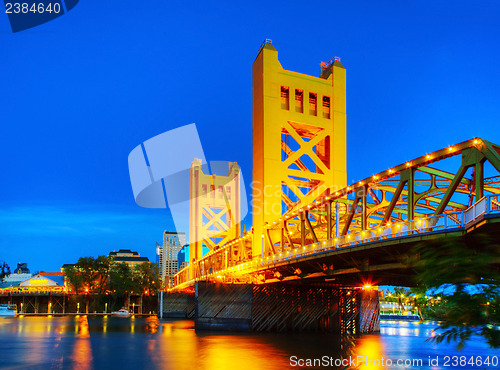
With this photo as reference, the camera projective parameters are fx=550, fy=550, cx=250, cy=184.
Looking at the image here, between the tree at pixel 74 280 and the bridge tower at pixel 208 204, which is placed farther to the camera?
the tree at pixel 74 280

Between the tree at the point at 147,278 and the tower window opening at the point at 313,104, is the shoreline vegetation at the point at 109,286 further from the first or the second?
the tower window opening at the point at 313,104

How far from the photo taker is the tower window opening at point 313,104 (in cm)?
5709

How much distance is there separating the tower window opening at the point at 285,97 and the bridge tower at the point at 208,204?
45.2 m

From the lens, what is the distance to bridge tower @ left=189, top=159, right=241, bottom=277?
103 metres

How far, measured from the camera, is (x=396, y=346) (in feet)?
129

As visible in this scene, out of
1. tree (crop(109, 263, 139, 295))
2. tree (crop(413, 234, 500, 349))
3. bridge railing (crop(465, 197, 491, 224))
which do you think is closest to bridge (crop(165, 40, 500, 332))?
bridge railing (crop(465, 197, 491, 224))

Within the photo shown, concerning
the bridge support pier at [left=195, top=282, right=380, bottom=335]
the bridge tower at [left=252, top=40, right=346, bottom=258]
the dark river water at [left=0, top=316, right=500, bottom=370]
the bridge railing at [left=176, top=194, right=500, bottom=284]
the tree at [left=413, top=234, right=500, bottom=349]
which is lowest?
the dark river water at [left=0, top=316, right=500, bottom=370]

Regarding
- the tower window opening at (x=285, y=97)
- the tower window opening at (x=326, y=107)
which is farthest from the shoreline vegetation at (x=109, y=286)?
the tower window opening at (x=285, y=97)

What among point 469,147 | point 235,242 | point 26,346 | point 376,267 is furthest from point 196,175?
point 469,147

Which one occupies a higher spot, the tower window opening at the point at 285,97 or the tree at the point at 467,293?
the tower window opening at the point at 285,97

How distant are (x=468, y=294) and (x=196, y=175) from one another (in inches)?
4092

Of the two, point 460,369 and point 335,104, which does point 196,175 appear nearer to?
point 335,104

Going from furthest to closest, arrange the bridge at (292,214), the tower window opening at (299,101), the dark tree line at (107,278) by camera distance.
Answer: the dark tree line at (107,278) → the tower window opening at (299,101) → the bridge at (292,214)

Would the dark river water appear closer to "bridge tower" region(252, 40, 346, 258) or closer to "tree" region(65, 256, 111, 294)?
"bridge tower" region(252, 40, 346, 258)
